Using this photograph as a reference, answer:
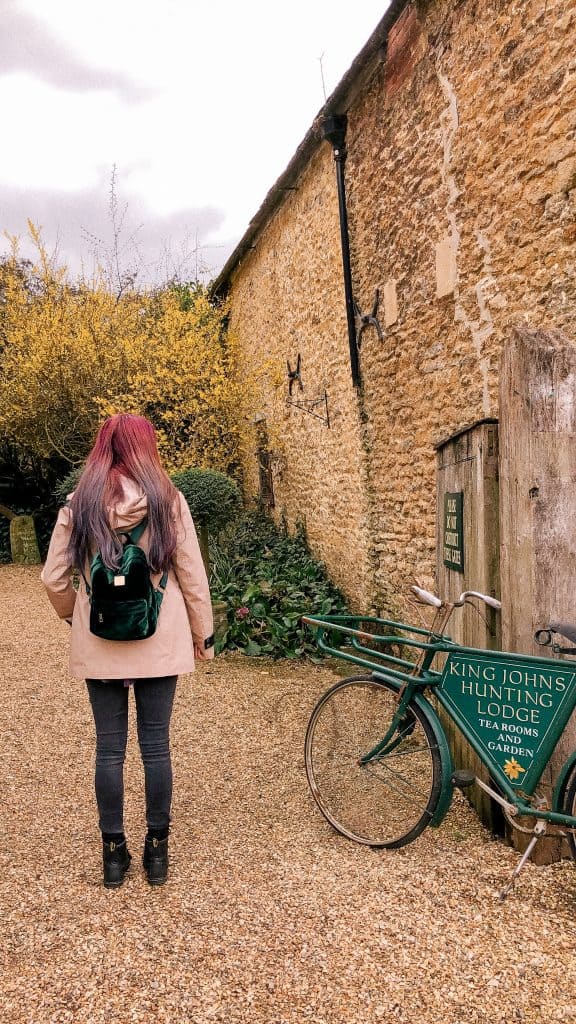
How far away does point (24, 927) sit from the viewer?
8.10 ft

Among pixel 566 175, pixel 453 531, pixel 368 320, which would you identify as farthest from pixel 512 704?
pixel 368 320

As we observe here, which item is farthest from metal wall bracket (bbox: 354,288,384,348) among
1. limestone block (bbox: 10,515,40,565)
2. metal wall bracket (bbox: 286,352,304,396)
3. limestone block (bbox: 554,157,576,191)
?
limestone block (bbox: 10,515,40,565)

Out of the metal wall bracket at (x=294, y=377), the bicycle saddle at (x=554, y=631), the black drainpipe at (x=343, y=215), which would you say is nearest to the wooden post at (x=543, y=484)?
the bicycle saddle at (x=554, y=631)

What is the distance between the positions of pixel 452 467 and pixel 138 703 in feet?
5.97

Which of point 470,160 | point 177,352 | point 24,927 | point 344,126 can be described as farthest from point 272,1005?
point 177,352

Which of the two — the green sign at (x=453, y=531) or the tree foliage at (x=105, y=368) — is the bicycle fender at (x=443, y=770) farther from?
the tree foliage at (x=105, y=368)

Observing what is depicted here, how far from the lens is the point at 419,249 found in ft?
17.7

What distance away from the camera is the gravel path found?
205 cm

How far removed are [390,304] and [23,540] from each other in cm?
963

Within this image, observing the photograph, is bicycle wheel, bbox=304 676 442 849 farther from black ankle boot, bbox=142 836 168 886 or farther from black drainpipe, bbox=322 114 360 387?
black drainpipe, bbox=322 114 360 387

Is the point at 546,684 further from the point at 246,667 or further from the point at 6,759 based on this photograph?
the point at 246,667

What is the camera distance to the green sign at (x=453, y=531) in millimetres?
3354

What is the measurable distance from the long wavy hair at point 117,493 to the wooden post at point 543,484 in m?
1.31

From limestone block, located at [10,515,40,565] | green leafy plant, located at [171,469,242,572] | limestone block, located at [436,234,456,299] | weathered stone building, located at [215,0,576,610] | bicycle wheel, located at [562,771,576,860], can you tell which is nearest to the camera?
bicycle wheel, located at [562,771,576,860]
